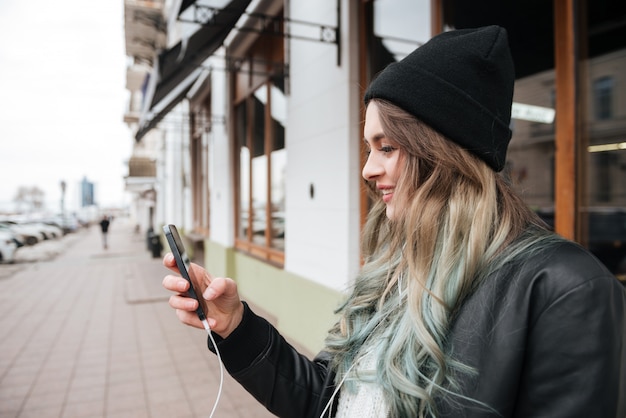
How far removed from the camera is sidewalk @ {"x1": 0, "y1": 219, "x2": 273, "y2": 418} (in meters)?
4.04

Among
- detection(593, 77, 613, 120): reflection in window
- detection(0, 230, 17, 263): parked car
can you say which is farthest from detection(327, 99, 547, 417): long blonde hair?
detection(0, 230, 17, 263): parked car

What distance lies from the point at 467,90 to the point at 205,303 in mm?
894

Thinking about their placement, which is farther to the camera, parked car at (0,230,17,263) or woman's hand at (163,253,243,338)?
parked car at (0,230,17,263)

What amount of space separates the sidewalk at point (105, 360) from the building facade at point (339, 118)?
133 centimetres

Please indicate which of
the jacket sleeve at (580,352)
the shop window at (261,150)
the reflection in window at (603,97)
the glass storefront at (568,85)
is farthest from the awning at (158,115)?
the jacket sleeve at (580,352)

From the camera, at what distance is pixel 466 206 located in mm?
1020

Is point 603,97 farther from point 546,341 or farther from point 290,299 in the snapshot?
point 546,341

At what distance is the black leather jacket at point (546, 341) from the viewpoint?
0.78 metres

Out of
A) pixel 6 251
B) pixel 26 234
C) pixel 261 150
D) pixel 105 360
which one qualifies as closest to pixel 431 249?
pixel 105 360

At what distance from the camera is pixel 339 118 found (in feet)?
14.3

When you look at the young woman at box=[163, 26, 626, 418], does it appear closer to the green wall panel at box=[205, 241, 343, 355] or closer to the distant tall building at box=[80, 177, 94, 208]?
the green wall panel at box=[205, 241, 343, 355]

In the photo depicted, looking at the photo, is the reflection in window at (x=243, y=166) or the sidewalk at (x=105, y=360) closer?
the sidewalk at (x=105, y=360)

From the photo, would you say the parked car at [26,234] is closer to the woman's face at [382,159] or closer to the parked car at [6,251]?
the parked car at [6,251]

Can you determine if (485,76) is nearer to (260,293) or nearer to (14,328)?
(260,293)
